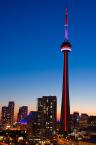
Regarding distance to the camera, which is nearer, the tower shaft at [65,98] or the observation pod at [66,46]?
the tower shaft at [65,98]

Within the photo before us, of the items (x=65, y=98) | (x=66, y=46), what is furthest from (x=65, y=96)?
(x=66, y=46)

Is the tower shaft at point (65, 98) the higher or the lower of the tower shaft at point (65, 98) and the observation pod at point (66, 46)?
the lower

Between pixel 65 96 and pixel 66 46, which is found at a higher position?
pixel 66 46

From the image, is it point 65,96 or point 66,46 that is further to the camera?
point 66,46

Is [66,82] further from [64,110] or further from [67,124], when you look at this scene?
[67,124]

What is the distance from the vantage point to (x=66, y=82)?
11706 centimetres

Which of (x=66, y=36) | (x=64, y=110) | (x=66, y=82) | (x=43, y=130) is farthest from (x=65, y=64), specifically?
(x=43, y=130)

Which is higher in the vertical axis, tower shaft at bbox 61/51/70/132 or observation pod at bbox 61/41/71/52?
observation pod at bbox 61/41/71/52

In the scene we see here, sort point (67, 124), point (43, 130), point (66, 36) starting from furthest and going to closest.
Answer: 1. point (43, 130)
2. point (66, 36)
3. point (67, 124)

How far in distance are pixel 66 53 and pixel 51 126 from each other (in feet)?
234

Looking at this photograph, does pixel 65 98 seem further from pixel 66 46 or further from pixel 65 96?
pixel 66 46

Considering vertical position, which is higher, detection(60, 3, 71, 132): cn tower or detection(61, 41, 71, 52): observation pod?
detection(61, 41, 71, 52): observation pod

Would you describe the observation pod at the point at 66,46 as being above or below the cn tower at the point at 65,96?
above

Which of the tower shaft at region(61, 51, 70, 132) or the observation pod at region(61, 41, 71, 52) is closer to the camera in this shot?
the tower shaft at region(61, 51, 70, 132)
